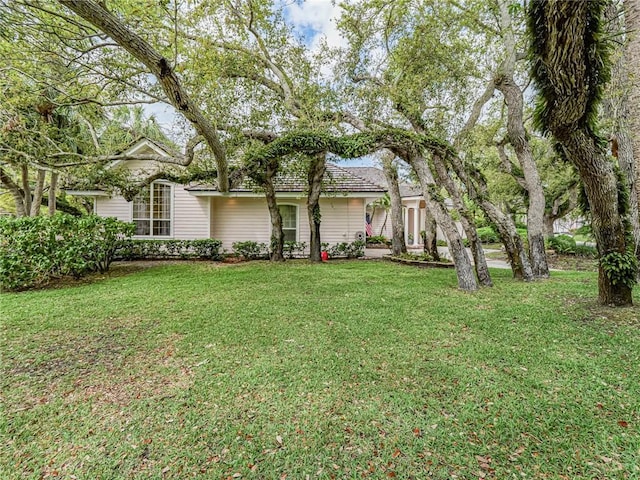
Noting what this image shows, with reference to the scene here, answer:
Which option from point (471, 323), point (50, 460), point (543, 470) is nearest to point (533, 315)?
point (471, 323)

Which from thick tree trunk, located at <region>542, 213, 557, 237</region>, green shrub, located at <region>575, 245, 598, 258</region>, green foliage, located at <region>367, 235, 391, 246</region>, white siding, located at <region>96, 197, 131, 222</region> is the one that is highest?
white siding, located at <region>96, 197, 131, 222</region>

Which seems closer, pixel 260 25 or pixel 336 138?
pixel 336 138

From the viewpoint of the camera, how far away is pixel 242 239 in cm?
1447

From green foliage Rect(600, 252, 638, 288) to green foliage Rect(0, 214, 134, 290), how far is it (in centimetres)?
1170

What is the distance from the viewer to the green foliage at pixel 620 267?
4.97 m

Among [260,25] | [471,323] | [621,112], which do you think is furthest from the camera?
[260,25]

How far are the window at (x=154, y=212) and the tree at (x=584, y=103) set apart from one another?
13714 millimetres

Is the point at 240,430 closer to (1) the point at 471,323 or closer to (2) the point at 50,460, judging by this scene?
(2) the point at 50,460

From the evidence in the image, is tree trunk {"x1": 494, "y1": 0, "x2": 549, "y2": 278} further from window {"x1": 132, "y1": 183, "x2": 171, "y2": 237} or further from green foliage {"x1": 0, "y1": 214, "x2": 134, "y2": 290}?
window {"x1": 132, "y1": 183, "x2": 171, "y2": 237}

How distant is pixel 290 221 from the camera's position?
47.7 ft

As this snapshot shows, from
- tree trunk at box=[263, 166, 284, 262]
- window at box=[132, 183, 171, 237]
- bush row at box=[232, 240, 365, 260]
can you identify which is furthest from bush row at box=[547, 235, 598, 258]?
window at box=[132, 183, 171, 237]

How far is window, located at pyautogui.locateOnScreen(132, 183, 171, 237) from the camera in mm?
13602

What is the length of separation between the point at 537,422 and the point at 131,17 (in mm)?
8416

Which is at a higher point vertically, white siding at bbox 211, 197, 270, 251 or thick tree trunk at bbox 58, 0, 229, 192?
thick tree trunk at bbox 58, 0, 229, 192
